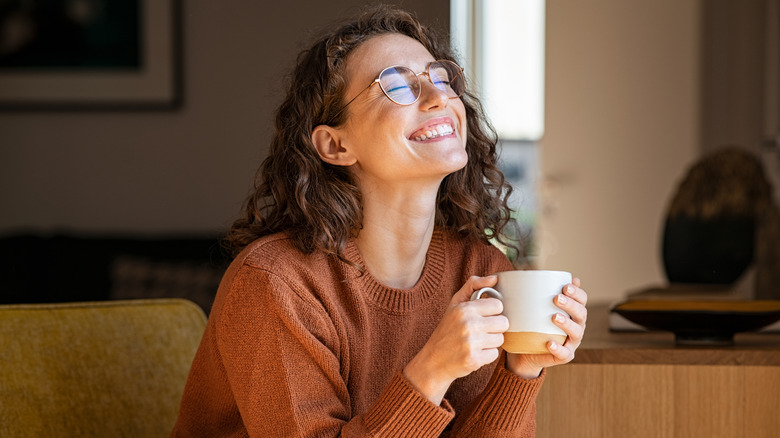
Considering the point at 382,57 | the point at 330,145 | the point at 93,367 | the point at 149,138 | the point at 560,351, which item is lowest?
the point at 93,367

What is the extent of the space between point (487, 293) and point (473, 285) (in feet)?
0.08

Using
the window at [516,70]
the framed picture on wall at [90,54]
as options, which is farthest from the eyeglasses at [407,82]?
the window at [516,70]

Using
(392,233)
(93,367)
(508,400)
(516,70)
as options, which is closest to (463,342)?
(508,400)

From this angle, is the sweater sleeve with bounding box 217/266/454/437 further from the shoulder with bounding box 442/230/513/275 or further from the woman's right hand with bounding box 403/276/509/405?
the shoulder with bounding box 442/230/513/275

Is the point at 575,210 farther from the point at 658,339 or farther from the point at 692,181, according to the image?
the point at 658,339

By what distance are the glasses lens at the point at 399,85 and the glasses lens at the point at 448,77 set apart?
0.04 m

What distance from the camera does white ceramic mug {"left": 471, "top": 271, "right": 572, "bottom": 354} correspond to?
970 millimetres

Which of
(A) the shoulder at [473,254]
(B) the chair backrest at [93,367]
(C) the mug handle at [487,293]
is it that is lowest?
(B) the chair backrest at [93,367]

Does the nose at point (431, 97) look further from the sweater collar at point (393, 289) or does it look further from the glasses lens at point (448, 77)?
the sweater collar at point (393, 289)

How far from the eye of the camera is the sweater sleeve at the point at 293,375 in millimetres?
1025

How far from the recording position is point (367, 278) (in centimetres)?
122

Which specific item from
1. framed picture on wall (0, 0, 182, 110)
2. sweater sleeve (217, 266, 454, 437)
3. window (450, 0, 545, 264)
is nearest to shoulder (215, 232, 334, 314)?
sweater sleeve (217, 266, 454, 437)

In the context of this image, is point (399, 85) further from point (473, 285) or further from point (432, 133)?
point (473, 285)

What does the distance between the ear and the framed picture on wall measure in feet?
5.88
